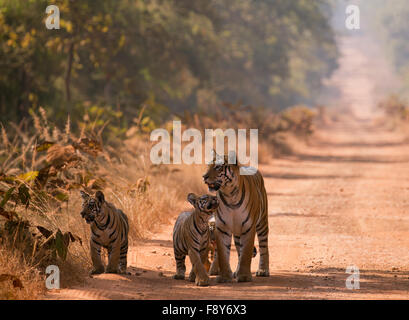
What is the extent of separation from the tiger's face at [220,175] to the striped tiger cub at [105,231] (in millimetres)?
1102

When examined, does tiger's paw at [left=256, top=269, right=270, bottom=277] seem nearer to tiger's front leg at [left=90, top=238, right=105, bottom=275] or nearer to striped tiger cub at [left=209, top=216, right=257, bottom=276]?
striped tiger cub at [left=209, top=216, right=257, bottom=276]

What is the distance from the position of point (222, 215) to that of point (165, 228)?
4.60 metres

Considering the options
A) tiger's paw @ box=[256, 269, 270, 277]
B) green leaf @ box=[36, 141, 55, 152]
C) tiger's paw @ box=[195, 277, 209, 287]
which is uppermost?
green leaf @ box=[36, 141, 55, 152]

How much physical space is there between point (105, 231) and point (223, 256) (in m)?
1.27

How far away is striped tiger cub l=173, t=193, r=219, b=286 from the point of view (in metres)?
7.81

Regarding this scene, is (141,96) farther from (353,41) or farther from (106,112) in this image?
(353,41)

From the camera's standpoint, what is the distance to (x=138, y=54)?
97.3 ft

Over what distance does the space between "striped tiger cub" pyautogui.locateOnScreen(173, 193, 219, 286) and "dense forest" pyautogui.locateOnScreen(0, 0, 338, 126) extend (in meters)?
8.72

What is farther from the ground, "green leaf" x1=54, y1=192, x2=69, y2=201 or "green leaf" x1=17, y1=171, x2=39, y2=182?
"green leaf" x1=17, y1=171, x2=39, y2=182

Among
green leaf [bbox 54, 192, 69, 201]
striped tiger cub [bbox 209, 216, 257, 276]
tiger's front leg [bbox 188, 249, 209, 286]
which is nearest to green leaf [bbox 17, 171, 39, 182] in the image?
green leaf [bbox 54, 192, 69, 201]

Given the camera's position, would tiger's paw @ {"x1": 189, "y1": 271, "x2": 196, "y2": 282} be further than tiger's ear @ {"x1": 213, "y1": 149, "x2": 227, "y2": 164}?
Yes

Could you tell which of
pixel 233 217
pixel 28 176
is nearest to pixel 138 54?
pixel 28 176

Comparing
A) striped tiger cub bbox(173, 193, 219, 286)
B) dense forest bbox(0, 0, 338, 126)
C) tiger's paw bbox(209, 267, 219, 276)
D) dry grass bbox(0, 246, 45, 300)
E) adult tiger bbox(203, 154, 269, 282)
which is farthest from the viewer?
dense forest bbox(0, 0, 338, 126)

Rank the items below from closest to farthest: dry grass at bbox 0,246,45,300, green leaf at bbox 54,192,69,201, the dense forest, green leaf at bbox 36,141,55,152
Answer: dry grass at bbox 0,246,45,300, green leaf at bbox 54,192,69,201, green leaf at bbox 36,141,55,152, the dense forest
